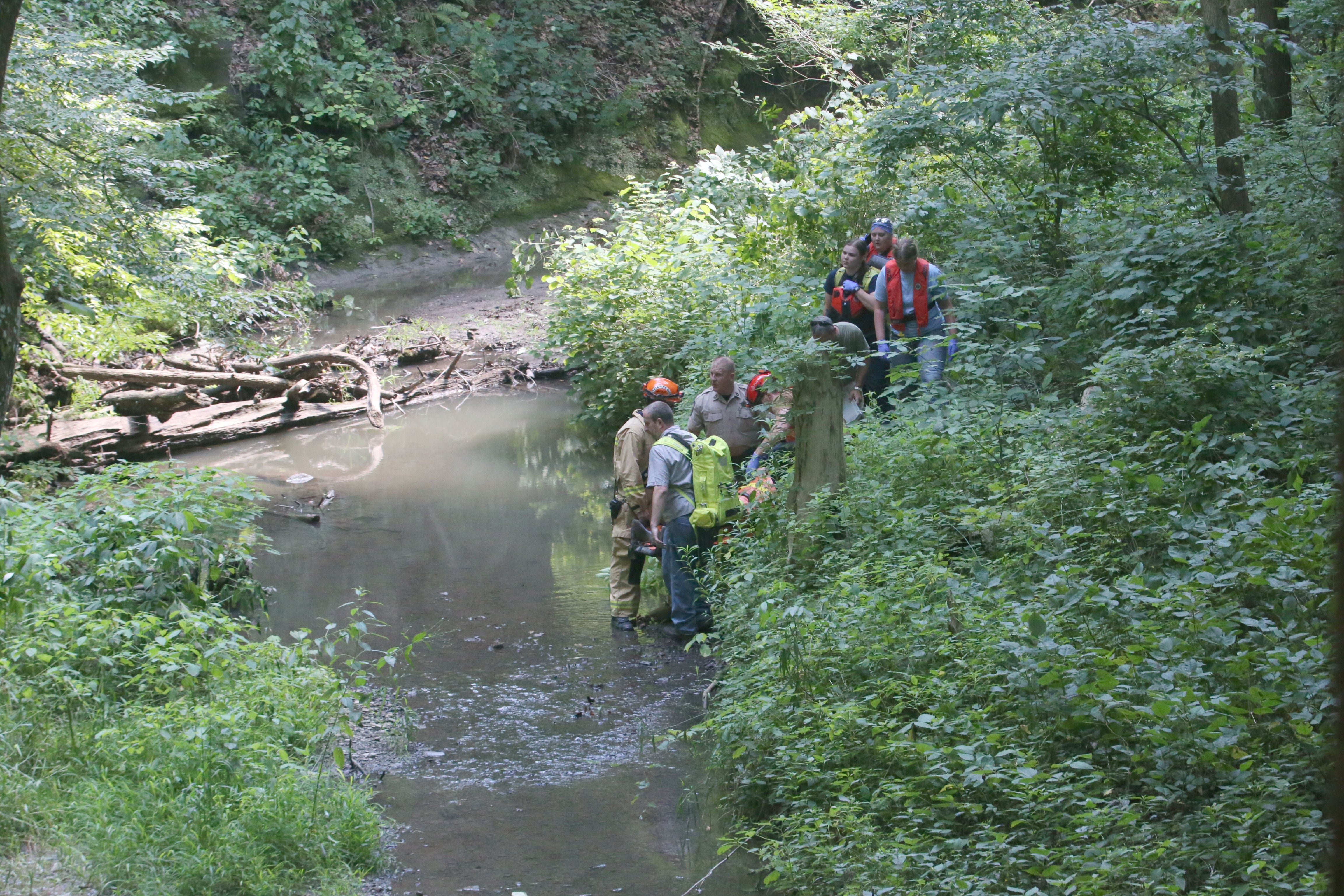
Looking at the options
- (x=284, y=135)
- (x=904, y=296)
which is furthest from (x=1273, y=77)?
(x=284, y=135)

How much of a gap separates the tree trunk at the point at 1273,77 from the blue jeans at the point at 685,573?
7014 mm

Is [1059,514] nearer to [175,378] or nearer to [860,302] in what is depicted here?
[860,302]

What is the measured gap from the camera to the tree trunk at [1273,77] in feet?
35.5

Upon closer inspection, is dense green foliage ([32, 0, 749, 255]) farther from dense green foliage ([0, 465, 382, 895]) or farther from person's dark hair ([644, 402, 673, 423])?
person's dark hair ([644, 402, 673, 423])

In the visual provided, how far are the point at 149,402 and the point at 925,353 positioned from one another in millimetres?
9676

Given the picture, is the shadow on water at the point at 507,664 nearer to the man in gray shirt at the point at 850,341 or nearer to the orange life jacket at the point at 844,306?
the man in gray shirt at the point at 850,341

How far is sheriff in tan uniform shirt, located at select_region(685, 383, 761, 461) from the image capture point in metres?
8.82

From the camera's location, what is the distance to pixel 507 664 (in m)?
7.91

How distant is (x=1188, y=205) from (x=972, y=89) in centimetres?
226

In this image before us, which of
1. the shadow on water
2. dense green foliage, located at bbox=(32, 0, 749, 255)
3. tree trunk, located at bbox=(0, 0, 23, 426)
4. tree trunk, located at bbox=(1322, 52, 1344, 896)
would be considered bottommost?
the shadow on water

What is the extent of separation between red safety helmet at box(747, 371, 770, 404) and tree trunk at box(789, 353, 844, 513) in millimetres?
1040

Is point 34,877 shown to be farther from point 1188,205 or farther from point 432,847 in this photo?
point 1188,205

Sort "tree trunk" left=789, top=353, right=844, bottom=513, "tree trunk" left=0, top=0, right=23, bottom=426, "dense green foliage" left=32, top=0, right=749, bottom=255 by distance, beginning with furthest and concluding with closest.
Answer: "dense green foliage" left=32, top=0, right=749, bottom=255
"tree trunk" left=789, top=353, right=844, bottom=513
"tree trunk" left=0, top=0, right=23, bottom=426

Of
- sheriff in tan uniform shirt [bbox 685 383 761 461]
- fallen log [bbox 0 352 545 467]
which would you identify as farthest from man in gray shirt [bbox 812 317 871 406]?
fallen log [bbox 0 352 545 467]
